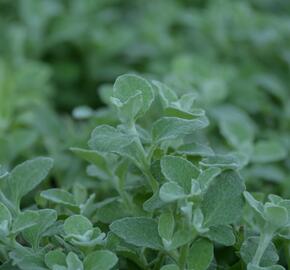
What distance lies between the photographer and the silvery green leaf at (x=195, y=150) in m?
0.98

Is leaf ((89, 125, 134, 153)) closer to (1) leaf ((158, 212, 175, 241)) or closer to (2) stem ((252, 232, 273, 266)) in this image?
(1) leaf ((158, 212, 175, 241))

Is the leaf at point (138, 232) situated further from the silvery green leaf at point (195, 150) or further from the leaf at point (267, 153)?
the leaf at point (267, 153)

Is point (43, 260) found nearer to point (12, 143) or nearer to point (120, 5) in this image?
point (12, 143)

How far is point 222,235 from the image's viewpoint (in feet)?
2.96

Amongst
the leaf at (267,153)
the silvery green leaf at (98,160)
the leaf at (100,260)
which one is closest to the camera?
the leaf at (100,260)

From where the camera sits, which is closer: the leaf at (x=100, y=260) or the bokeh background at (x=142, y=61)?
the leaf at (x=100, y=260)

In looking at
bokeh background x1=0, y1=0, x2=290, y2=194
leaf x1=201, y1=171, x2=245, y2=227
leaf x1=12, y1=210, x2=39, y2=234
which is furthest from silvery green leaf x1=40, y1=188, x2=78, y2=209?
bokeh background x1=0, y1=0, x2=290, y2=194

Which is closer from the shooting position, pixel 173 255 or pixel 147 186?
pixel 173 255

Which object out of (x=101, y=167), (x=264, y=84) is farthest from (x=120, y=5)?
(x=101, y=167)

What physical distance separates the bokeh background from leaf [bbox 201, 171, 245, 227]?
1.88ft

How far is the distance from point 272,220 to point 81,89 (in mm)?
1320

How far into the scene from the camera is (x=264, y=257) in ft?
3.05

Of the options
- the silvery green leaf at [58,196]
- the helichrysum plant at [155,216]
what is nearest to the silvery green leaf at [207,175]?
the helichrysum plant at [155,216]

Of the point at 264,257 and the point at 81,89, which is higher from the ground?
the point at 264,257
